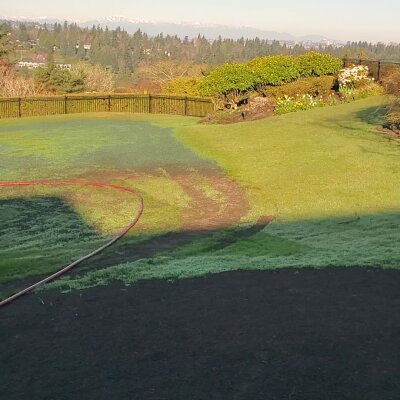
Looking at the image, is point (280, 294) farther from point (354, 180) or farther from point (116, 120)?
point (116, 120)

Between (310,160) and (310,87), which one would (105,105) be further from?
(310,160)

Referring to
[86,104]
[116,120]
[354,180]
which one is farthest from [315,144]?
[86,104]

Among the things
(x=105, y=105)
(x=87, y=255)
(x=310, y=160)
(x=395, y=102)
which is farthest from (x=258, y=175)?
(x=105, y=105)

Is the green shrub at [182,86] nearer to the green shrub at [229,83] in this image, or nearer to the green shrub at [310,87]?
the green shrub at [229,83]

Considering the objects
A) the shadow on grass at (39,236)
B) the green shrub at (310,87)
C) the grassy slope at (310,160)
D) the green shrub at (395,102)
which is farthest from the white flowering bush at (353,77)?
the shadow on grass at (39,236)

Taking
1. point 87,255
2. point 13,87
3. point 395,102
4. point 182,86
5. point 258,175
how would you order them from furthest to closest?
point 13,87 → point 182,86 → point 395,102 → point 258,175 → point 87,255

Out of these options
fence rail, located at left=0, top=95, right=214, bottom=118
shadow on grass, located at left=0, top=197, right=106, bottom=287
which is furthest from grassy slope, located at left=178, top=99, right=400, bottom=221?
fence rail, located at left=0, top=95, right=214, bottom=118

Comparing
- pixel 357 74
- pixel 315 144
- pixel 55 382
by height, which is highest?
pixel 357 74
